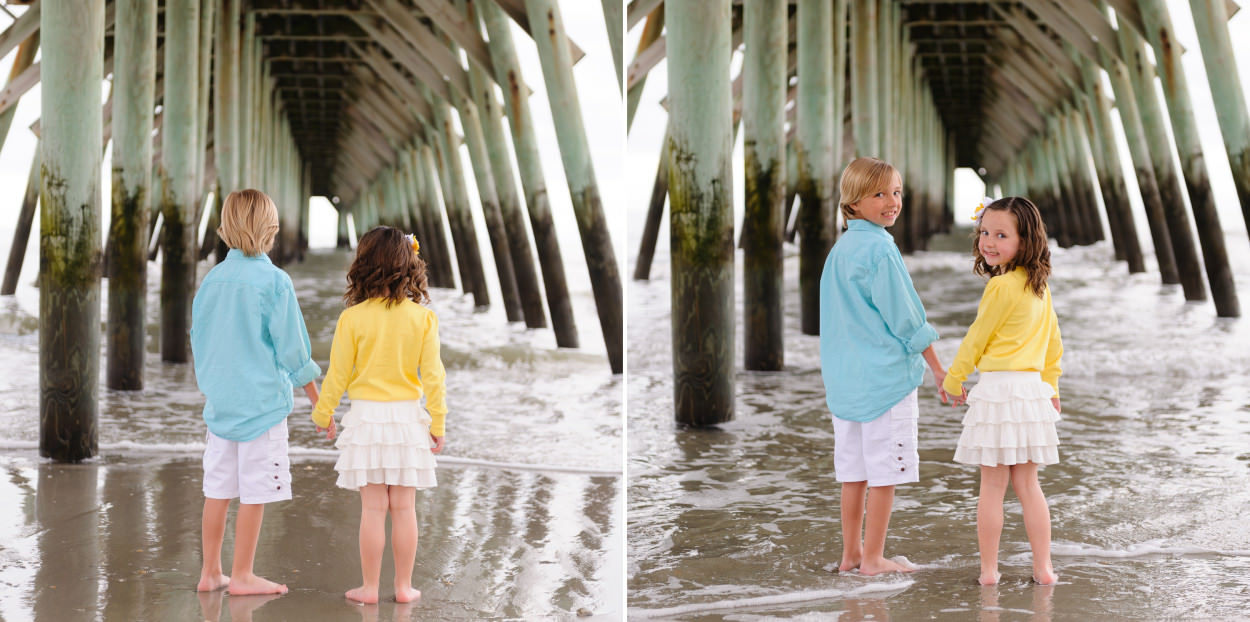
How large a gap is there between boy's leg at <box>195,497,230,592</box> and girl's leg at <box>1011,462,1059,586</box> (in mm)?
2192

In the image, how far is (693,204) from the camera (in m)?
6.45

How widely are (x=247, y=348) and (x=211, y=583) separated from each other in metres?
0.66

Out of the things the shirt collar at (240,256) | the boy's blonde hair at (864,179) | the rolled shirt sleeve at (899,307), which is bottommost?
the rolled shirt sleeve at (899,307)

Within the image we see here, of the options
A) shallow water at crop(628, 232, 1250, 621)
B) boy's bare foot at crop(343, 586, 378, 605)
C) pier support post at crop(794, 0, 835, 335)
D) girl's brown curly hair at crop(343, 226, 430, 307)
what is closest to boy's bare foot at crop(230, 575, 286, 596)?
boy's bare foot at crop(343, 586, 378, 605)

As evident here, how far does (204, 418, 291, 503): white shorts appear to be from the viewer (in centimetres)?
351

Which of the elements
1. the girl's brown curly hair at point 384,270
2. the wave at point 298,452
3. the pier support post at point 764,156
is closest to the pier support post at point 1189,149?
the pier support post at point 764,156

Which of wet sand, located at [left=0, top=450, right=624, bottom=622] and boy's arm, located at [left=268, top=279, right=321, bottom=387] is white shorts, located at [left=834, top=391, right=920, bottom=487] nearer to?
wet sand, located at [left=0, top=450, right=624, bottom=622]

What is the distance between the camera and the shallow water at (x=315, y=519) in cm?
350

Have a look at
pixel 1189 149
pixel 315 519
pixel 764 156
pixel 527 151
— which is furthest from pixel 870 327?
pixel 1189 149

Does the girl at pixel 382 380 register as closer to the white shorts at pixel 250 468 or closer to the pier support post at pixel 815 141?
the white shorts at pixel 250 468

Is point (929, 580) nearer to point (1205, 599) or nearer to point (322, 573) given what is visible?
point (1205, 599)

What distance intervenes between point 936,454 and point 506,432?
228 cm

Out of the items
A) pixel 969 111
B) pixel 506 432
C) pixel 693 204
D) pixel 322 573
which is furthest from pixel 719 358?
pixel 969 111

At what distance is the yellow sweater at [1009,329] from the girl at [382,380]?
146cm
